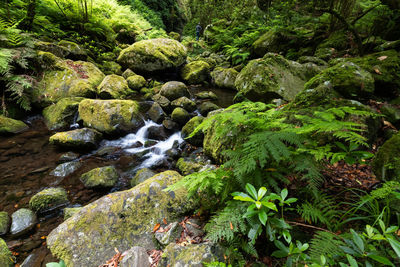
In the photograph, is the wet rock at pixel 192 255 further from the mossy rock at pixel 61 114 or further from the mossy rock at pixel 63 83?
the mossy rock at pixel 63 83

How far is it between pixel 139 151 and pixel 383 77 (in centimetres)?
568

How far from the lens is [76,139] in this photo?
4652 millimetres

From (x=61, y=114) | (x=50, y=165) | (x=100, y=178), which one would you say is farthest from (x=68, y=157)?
(x=61, y=114)

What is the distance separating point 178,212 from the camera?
2.21m

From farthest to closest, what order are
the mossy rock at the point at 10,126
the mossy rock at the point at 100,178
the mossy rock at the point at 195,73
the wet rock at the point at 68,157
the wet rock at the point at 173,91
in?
1. the mossy rock at the point at 195,73
2. the wet rock at the point at 173,91
3. the mossy rock at the point at 10,126
4. the wet rock at the point at 68,157
5. the mossy rock at the point at 100,178

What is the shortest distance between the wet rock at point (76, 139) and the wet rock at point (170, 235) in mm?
3922

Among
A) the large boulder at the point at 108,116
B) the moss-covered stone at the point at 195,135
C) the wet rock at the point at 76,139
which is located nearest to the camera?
the wet rock at the point at 76,139

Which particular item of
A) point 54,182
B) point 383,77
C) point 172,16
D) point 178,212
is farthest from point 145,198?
point 172,16

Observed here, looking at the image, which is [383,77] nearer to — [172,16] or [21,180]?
[21,180]

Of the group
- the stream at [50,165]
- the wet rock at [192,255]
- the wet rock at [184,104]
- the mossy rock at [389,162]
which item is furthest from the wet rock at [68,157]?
the mossy rock at [389,162]

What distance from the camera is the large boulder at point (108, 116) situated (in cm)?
525

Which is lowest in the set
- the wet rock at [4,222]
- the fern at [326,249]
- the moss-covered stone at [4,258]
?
the wet rock at [4,222]

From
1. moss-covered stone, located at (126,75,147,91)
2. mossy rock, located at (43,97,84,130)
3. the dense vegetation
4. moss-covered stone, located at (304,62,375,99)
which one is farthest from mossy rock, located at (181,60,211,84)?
moss-covered stone, located at (304,62,375,99)

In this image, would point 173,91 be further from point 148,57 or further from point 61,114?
point 61,114
